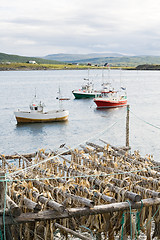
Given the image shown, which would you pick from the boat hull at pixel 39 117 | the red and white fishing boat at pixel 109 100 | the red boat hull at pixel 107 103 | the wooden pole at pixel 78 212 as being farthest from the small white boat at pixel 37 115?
the wooden pole at pixel 78 212

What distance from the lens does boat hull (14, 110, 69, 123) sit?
41.9 meters

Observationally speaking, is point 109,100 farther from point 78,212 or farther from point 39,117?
point 78,212

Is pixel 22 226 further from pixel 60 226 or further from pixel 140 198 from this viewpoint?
pixel 140 198

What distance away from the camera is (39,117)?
1652 inches

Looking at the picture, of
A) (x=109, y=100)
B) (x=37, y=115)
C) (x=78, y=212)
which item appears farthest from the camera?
(x=109, y=100)

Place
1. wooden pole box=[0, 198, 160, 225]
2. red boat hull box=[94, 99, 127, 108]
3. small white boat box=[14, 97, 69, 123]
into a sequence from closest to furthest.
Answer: wooden pole box=[0, 198, 160, 225], small white boat box=[14, 97, 69, 123], red boat hull box=[94, 99, 127, 108]

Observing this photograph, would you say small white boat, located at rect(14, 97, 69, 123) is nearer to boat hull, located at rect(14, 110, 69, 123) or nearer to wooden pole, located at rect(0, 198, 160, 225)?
boat hull, located at rect(14, 110, 69, 123)

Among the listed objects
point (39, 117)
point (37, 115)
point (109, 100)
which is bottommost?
point (39, 117)

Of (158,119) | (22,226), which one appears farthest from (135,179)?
(158,119)

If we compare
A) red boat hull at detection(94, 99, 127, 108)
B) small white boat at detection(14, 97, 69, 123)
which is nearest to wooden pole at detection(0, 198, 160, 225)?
small white boat at detection(14, 97, 69, 123)

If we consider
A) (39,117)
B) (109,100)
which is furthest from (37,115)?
(109,100)

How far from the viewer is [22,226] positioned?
7.78 meters

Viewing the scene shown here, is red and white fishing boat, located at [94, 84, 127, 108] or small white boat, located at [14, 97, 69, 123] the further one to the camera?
red and white fishing boat, located at [94, 84, 127, 108]

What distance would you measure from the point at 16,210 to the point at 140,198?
107 inches
